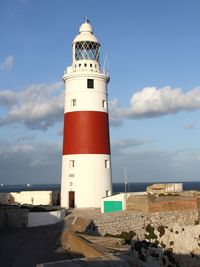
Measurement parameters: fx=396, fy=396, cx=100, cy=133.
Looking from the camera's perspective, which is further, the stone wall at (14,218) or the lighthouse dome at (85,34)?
the lighthouse dome at (85,34)

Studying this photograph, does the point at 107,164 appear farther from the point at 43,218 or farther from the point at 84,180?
the point at 43,218

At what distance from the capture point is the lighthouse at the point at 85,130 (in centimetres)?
2734

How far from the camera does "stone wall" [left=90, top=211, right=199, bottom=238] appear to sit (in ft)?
68.2

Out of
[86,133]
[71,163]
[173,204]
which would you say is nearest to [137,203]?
[173,204]

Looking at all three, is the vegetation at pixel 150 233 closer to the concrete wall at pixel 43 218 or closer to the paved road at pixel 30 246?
the paved road at pixel 30 246

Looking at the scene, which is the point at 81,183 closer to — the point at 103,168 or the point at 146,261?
the point at 103,168

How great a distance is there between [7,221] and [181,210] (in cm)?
1100

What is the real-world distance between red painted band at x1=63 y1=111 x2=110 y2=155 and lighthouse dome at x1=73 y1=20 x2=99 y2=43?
5.29m

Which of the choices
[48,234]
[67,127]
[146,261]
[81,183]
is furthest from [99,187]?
[146,261]

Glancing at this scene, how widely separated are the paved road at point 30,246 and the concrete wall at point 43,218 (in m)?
0.97

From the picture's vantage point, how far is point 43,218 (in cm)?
2208

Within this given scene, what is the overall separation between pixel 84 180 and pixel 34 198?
19.8 feet

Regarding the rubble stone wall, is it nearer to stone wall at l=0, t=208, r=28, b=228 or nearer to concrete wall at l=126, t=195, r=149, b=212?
concrete wall at l=126, t=195, r=149, b=212

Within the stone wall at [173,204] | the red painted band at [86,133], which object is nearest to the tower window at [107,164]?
the red painted band at [86,133]
